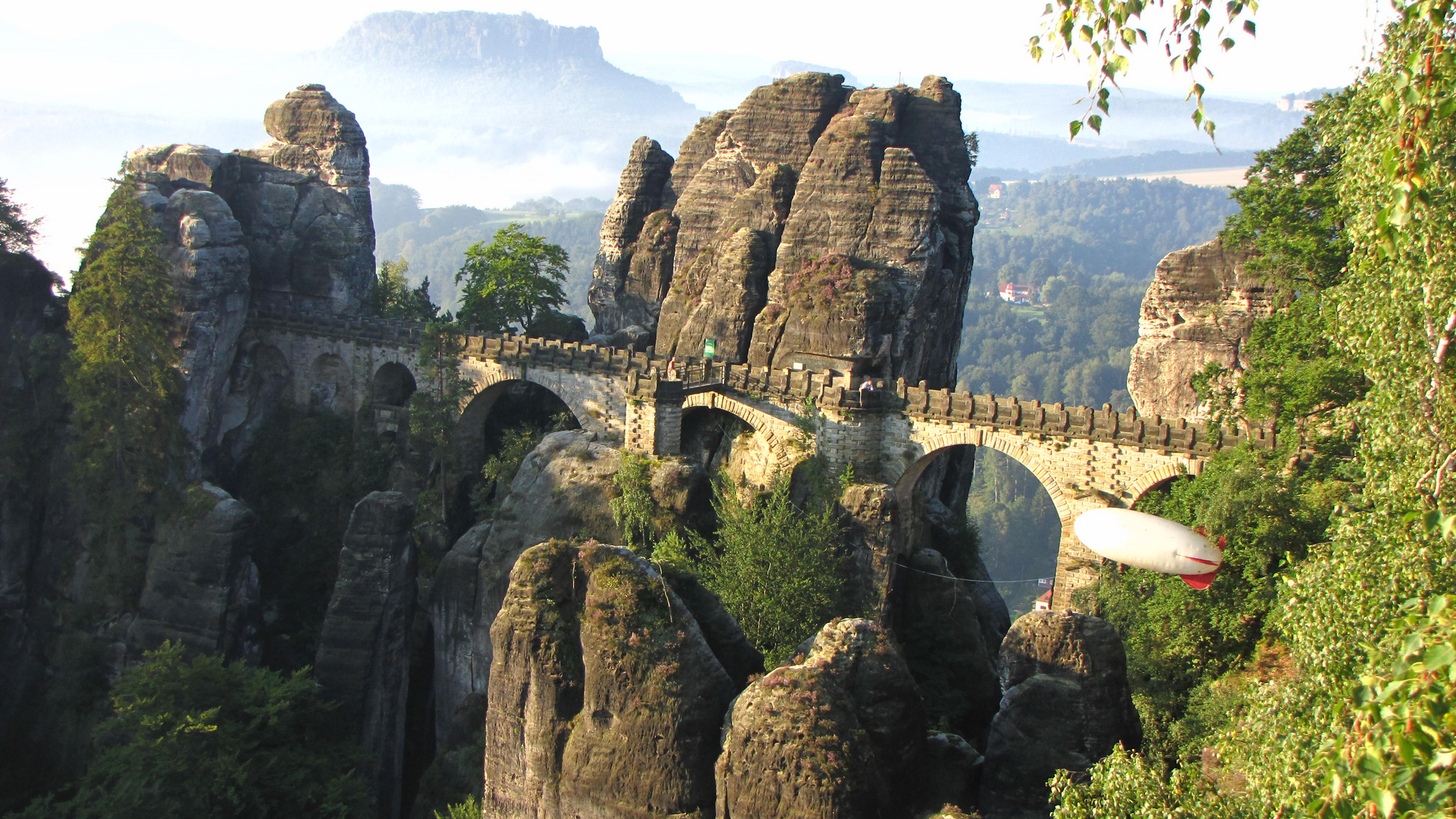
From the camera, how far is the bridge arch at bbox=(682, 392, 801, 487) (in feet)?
113

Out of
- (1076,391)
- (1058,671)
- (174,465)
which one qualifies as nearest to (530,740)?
(1058,671)

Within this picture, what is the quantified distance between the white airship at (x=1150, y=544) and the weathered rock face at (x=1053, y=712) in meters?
4.45

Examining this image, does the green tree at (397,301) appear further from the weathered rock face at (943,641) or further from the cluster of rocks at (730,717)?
the cluster of rocks at (730,717)

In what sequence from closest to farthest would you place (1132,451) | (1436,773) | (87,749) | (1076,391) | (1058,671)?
(1436,773) → (1058,671) → (1132,451) → (87,749) → (1076,391)

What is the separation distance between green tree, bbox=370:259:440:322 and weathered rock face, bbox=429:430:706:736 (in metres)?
16.6

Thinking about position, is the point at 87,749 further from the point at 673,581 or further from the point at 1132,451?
the point at 1132,451

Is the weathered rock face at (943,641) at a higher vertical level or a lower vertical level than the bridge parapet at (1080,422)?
lower

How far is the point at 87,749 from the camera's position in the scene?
3347cm

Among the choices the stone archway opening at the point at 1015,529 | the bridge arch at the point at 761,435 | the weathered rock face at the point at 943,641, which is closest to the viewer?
the weathered rock face at the point at 943,641

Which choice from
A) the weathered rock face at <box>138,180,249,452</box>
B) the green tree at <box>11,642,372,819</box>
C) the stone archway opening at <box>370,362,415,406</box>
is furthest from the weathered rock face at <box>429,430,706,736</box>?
the weathered rock face at <box>138,180,249,452</box>

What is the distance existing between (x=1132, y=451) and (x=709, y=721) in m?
18.8

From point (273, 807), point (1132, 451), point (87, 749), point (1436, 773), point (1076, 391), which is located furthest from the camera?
point (1076, 391)

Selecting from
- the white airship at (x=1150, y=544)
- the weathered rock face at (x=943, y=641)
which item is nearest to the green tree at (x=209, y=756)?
the weathered rock face at (x=943, y=641)

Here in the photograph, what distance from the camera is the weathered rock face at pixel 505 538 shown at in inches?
1256
